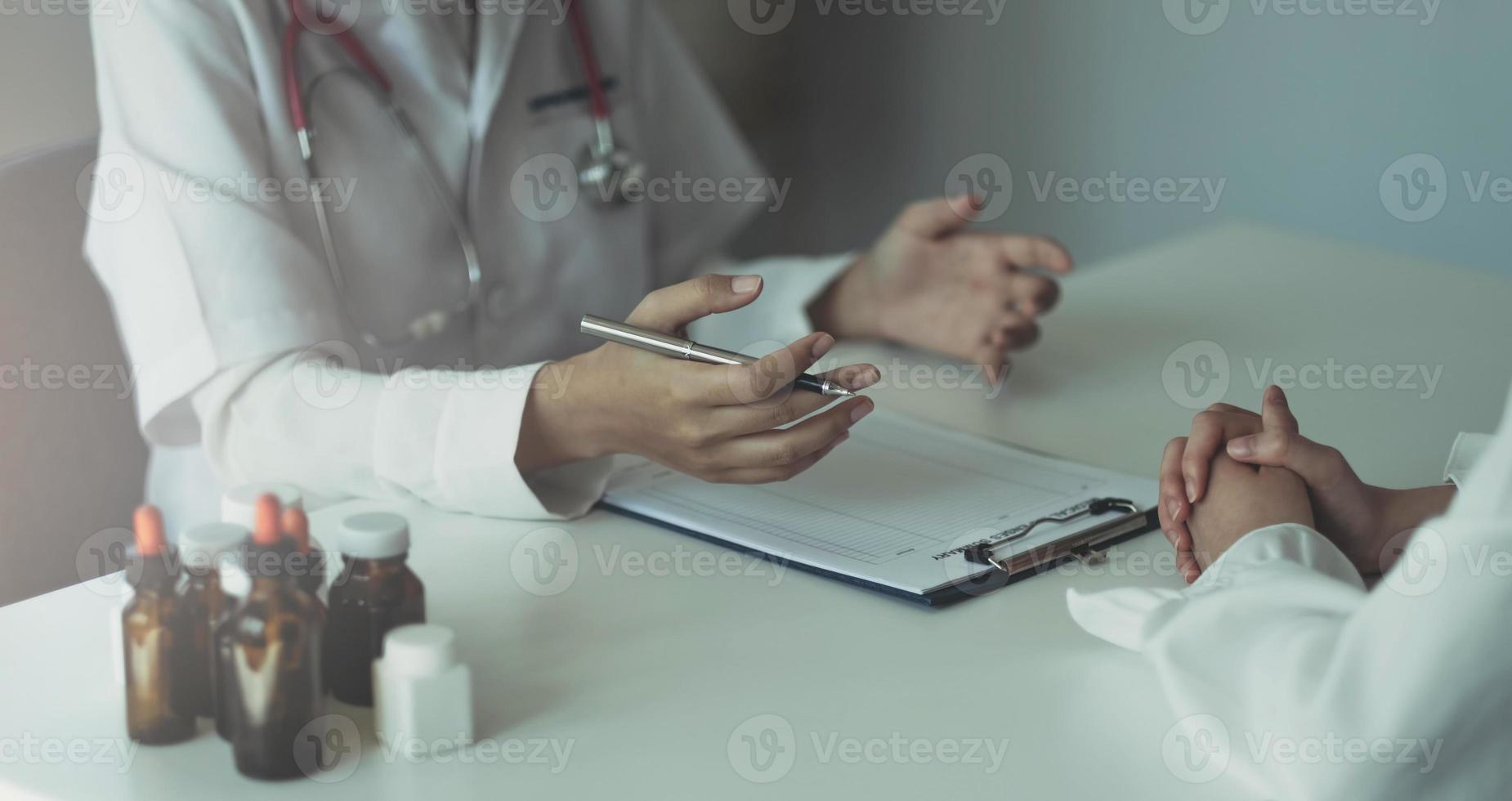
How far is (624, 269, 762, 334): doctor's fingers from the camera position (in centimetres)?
89

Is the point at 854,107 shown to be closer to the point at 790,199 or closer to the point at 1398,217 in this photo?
the point at 790,199

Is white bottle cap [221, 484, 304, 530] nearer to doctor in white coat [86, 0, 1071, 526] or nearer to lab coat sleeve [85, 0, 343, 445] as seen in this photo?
doctor in white coat [86, 0, 1071, 526]

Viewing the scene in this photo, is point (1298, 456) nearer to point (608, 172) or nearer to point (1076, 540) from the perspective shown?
point (1076, 540)

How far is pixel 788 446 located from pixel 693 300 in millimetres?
122

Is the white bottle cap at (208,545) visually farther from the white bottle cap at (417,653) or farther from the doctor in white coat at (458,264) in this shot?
the doctor in white coat at (458,264)

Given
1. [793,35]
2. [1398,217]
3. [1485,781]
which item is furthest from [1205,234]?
[793,35]

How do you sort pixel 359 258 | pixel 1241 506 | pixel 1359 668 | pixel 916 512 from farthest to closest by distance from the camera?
pixel 359 258
pixel 916 512
pixel 1241 506
pixel 1359 668

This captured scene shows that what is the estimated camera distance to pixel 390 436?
1011 millimetres

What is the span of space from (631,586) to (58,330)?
0.72m

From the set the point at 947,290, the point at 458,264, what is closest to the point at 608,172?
the point at 458,264

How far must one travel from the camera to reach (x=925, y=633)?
796mm

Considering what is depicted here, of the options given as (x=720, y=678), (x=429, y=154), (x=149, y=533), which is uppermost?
(x=429, y=154)

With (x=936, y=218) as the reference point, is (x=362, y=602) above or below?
below

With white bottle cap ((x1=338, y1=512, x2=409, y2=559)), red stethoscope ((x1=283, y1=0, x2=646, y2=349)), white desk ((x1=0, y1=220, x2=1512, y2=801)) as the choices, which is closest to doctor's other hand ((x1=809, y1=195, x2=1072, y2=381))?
white desk ((x1=0, y1=220, x2=1512, y2=801))
